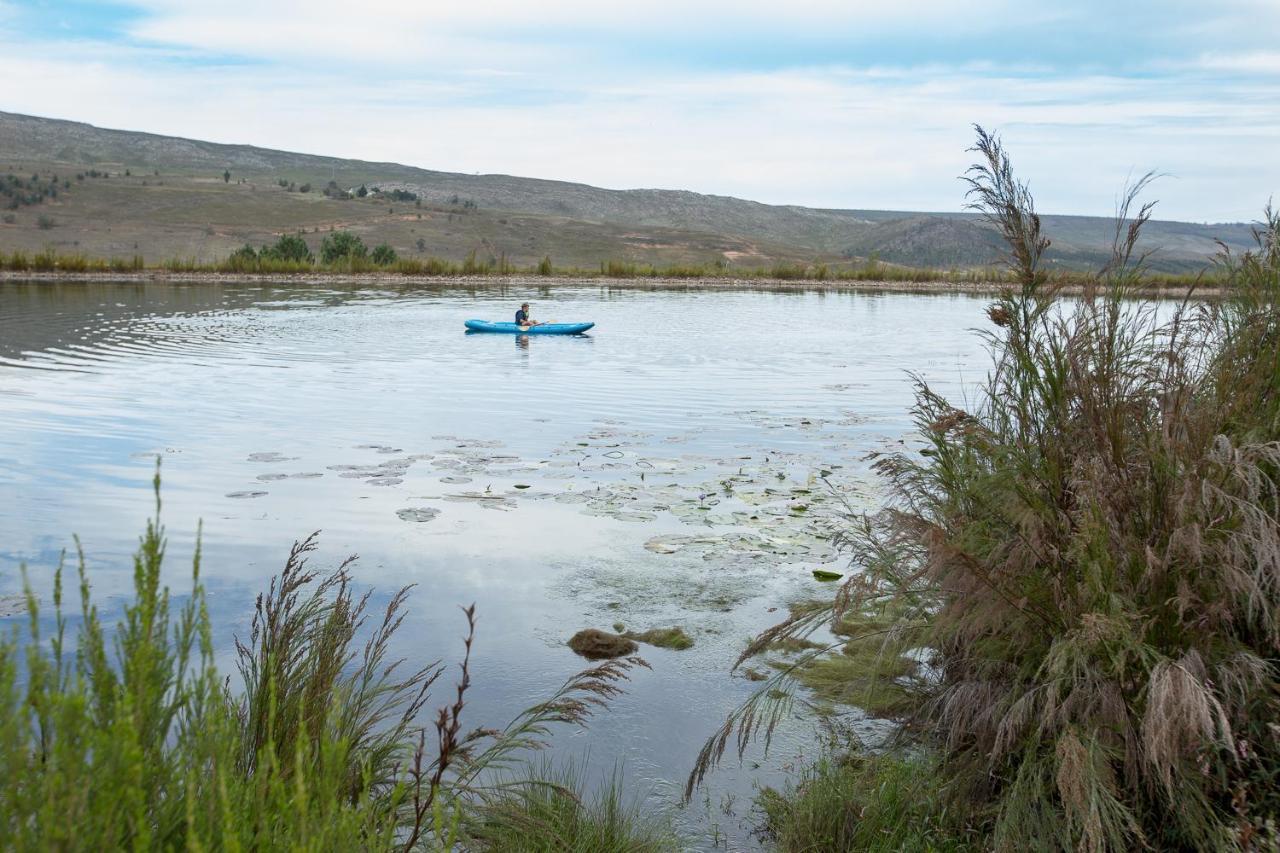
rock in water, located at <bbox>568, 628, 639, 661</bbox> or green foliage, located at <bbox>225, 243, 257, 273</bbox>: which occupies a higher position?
green foliage, located at <bbox>225, 243, 257, 273</bbox>

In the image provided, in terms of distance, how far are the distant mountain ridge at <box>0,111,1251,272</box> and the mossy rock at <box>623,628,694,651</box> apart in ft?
178

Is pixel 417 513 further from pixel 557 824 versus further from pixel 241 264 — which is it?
pixel 241 264

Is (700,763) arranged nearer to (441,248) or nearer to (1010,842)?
(1010,842)

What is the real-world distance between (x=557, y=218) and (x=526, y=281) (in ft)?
179

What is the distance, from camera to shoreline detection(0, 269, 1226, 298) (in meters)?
33.6

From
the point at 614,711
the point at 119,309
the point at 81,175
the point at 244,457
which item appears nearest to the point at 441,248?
the point at 81,175

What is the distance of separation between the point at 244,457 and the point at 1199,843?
8207mm

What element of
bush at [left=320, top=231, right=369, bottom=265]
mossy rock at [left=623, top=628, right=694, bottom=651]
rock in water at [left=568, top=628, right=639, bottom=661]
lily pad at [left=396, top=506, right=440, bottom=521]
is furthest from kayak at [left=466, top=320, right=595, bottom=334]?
bush at [left=320, top=231, right=369, bottom=265]

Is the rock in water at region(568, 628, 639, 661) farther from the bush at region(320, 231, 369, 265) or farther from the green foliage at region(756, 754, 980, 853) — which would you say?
the bush at region(320, 231, 369, 265)

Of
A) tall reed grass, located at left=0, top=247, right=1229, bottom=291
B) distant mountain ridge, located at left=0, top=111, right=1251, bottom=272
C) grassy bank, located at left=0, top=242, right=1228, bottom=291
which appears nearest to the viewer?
grassy bank, located at left=0, top=242, right=1228, bottom=291

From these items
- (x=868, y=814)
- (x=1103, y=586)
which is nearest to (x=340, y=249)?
(x=868, y=814)

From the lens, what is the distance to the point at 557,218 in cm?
9412

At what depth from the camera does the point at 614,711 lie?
492 centimetres

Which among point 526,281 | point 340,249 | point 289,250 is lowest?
point 526,281
